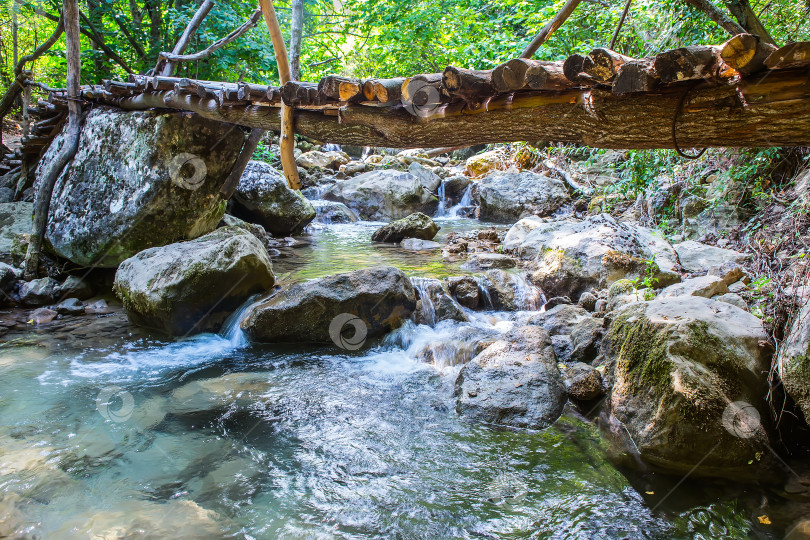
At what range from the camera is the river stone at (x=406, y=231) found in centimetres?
1019

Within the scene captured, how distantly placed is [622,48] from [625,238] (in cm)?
587

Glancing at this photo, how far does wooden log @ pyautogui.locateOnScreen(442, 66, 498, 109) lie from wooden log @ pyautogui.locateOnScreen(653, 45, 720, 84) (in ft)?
3.42

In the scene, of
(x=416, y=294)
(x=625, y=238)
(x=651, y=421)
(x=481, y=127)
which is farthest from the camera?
(x=625, y=238)

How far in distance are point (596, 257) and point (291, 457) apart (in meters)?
4.84

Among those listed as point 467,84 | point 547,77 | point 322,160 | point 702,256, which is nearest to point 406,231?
point 702,256

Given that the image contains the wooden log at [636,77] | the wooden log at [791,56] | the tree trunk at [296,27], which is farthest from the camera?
the tree trunk at [296,27]

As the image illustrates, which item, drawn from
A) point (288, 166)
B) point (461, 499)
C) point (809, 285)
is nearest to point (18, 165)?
point (288, 166)

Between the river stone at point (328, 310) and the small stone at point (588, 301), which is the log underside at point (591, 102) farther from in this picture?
the small stone at point (588, 301)

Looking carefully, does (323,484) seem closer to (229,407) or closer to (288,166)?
(229,407)

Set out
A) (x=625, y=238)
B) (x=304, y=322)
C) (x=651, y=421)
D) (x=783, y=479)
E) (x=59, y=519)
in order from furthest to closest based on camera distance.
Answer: (x=625, y=238)
(x=304, y=322)
(x=651, y=421)
(x=783, y=479)
(x=59, y=519)

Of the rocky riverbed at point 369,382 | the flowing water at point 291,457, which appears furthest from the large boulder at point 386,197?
the flowing water at point 291,457

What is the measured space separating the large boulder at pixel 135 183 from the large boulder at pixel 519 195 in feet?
24.4

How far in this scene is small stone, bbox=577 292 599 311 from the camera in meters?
5.96

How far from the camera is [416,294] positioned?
20.6 ft
